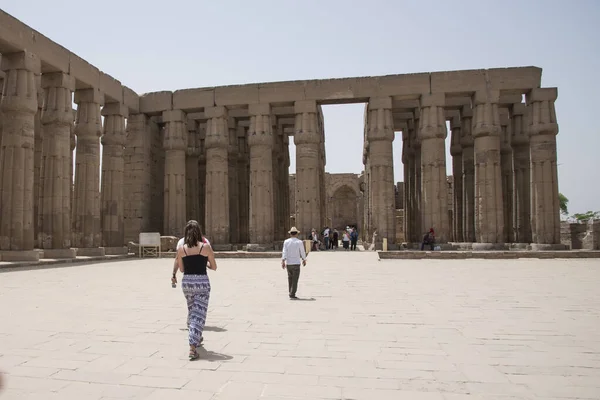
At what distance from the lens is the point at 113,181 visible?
73.3 feet

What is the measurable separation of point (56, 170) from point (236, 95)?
9238 mm

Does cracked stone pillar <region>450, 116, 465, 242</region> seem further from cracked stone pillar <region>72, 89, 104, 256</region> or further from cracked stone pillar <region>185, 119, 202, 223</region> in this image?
cracked stone pillar <region>72, 89, 104, 256</region>

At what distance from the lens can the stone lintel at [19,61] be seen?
16312mm

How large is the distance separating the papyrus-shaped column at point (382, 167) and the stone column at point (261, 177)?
502 centimetres

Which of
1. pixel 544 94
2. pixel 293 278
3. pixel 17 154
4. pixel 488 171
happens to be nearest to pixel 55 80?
pixel 17 154

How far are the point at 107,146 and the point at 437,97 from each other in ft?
51.1

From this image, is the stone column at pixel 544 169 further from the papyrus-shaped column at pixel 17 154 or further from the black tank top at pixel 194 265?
the papyrus-shaped column at pixel 17 154

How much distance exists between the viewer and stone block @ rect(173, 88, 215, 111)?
945 inches

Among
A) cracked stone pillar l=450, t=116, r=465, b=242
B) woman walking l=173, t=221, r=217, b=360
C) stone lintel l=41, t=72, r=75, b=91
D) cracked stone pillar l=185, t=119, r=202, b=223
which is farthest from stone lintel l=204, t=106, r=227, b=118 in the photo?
woman walking l=173, t=221, r=217, b=360

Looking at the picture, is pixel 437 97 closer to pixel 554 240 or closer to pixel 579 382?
pixel 554 240

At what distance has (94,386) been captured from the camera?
3.93 metres

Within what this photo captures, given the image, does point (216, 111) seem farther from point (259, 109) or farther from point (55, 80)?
point (55, 80)

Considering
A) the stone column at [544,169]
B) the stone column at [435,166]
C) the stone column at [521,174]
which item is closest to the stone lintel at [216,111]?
the stone column at [435,166]

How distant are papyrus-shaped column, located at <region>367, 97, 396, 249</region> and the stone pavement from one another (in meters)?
12.7
